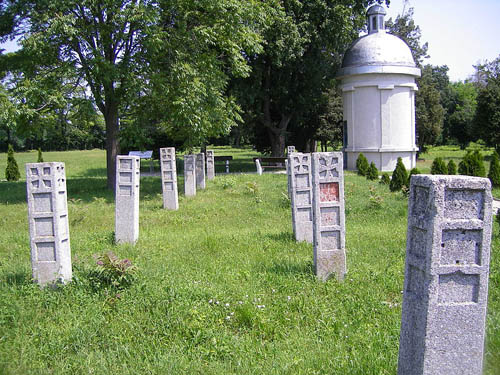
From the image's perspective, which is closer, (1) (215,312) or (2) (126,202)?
(1) (215,312)

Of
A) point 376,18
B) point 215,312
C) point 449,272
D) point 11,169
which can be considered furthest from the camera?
point 376,18

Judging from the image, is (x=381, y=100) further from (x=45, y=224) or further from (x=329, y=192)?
(x=45, y=224)

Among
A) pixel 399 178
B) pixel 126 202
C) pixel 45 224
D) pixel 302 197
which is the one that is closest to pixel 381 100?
pixel 399 178

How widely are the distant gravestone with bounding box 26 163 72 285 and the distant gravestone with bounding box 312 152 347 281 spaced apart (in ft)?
11.2

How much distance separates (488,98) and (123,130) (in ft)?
105

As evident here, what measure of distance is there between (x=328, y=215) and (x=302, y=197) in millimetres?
2273

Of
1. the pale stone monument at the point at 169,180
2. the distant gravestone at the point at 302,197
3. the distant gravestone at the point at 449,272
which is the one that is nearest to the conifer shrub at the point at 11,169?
the pale stone monument at the point at 169,180

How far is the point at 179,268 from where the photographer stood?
680 centimetres

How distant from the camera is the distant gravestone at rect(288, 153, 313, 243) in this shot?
28.5 feet

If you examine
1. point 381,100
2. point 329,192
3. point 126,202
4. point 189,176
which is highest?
point 381,100

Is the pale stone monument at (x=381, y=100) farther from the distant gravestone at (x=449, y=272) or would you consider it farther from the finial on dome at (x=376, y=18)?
the distant gravestone at (x=449, y=272)

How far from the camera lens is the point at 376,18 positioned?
29.4 meters

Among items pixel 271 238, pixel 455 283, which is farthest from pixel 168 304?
pixel 271 238

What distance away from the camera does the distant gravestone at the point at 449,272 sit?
3.10 m
